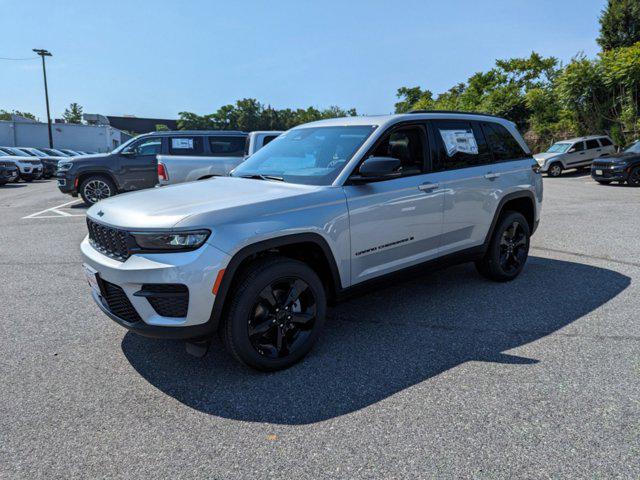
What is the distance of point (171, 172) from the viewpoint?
34.2 feet

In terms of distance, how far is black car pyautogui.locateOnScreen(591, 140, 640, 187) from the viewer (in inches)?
613

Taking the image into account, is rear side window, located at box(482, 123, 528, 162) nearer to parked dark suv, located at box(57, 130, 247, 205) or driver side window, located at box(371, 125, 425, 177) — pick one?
driver side window, located at box(371, 125, 425, 177)

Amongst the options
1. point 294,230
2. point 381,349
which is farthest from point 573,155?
point 294,230

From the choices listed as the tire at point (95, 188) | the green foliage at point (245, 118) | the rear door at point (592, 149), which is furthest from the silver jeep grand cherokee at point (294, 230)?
the green foliage at point (245, 118)

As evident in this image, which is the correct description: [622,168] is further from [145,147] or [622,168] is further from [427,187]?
[145,147]

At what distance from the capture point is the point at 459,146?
4.59 m

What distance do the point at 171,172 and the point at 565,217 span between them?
8.49 meters

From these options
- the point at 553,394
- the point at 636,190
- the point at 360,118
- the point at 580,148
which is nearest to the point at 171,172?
the point at 360,118

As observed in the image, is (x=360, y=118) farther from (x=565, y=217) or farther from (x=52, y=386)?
(x=565, y=217)

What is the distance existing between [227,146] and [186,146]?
936mm

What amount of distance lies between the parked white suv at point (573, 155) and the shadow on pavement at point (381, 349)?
17.7 m

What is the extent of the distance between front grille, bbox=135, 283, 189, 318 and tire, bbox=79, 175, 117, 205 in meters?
9.93

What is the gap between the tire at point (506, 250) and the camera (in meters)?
5.02

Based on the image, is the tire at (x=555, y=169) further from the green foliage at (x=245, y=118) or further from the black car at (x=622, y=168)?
the green foliage at (x=245, y=118)
